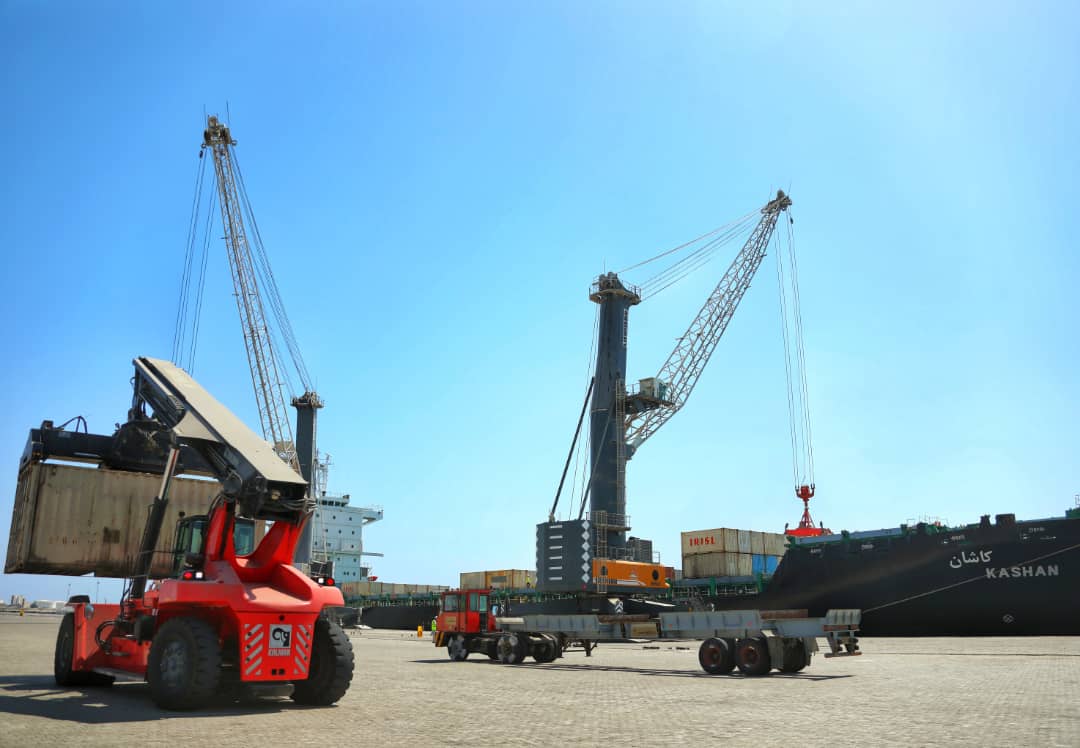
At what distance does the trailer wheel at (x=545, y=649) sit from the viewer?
968 inches

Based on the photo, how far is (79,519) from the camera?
18.7 meters

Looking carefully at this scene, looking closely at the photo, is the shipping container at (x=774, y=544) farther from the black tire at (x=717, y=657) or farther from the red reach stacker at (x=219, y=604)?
the red reach stacker at (x=219, y=604)

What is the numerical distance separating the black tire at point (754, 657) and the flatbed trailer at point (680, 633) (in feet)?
0.08

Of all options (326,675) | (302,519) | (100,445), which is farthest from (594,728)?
(100,445)

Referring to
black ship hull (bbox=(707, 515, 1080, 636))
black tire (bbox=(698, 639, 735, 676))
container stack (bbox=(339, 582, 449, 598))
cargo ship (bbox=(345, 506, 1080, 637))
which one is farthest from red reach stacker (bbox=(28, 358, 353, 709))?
container stack (bbox=(339, 582, 449, 598))

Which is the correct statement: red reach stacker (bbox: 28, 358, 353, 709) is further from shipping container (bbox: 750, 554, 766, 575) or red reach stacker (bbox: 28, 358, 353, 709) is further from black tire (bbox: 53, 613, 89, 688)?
shipping container (bbox: 750, 554, 766, 575)

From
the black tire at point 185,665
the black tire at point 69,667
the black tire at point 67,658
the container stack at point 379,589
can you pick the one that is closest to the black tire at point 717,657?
the black tire at point 185,665

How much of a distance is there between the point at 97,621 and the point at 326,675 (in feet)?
16.3

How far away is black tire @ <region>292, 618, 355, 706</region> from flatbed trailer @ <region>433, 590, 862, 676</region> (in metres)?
11.4

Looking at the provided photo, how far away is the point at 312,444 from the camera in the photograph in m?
70.2

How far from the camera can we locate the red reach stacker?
11.0 metres

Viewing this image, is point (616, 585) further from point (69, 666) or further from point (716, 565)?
point (69, 666)

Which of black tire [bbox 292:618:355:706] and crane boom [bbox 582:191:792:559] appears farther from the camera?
crane boom [bbox 582:191:792:559]

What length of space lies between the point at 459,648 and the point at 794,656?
38.2ft
